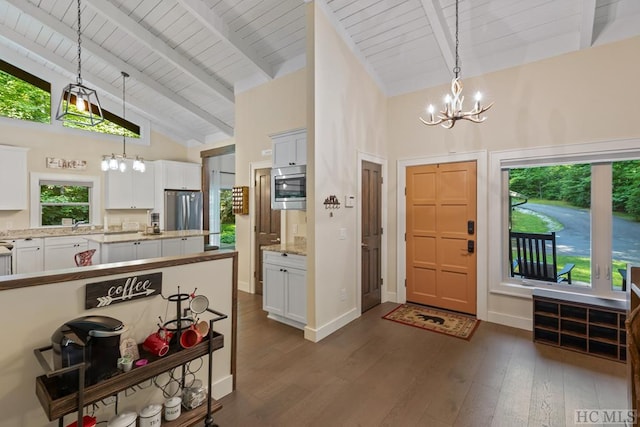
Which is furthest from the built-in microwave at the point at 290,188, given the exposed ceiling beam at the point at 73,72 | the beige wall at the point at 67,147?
the beige wall at the point at 67,147

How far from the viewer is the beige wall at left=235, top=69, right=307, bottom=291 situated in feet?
15.2

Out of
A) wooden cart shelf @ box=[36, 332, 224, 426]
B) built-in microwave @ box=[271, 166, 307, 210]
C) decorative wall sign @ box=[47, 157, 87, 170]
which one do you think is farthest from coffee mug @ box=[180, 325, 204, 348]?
decorative wall sign @ box=[47, 157, 87, 170]

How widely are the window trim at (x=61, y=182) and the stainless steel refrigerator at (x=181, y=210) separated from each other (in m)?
1.34

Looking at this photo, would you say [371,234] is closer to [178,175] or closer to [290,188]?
[290,188]

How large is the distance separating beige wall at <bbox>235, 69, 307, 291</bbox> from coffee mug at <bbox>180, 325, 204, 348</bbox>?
286cm

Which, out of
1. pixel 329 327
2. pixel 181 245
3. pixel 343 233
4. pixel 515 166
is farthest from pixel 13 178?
pixel 515 166

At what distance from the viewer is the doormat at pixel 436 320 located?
11.6 feet

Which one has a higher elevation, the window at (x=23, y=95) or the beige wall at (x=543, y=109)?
the window at (x=23, y=95)

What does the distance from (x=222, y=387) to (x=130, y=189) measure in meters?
6.08

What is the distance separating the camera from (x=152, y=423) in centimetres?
166

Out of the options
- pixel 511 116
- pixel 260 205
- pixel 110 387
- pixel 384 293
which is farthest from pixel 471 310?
pixel 110 387

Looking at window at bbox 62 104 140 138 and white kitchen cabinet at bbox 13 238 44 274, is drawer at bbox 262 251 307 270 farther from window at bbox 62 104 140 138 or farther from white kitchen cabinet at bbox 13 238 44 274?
window at bbox 62 104 140 138

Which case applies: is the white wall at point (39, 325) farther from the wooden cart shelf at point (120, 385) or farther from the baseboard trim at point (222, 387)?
the baseboard trim at point (222, 387)

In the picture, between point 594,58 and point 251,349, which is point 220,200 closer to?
point 251,349
